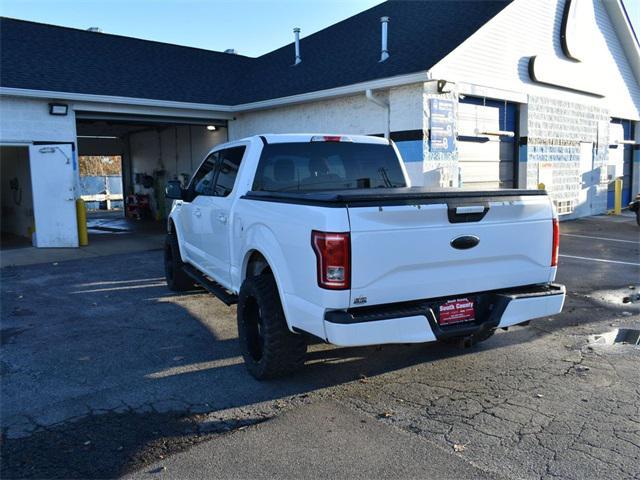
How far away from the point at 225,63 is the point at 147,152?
5.62 m

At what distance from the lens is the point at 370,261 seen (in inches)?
141

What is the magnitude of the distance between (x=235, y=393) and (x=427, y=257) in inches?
73.3

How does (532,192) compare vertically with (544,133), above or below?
below

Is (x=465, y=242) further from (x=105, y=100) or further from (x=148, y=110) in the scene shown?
(x=148, y=110)

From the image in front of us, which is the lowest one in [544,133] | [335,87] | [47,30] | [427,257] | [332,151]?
[427,257]

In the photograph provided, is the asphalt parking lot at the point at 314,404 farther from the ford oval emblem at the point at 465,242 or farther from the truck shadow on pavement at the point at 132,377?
the ford oval emblem at the point at 465,242

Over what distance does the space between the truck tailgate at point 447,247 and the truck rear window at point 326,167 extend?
1863 mm

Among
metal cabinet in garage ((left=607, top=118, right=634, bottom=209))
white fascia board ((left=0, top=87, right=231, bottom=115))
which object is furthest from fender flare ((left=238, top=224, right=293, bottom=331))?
metal cabinet in garage ((left=607, top=118, right=634, bottom=209))

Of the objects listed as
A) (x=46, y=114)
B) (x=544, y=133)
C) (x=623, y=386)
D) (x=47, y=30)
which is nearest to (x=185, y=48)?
(x=47, y=30)

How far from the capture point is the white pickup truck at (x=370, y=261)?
357 centimetres

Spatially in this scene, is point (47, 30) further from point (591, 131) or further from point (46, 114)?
point (591, 131)

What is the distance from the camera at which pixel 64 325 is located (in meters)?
6.28

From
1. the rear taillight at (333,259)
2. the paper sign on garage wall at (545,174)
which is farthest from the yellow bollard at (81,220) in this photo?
the paper sign on garage wall at (545,174)

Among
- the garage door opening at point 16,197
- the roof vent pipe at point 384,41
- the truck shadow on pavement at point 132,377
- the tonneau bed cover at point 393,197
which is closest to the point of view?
the truck shadow on pavement at point 132,377
